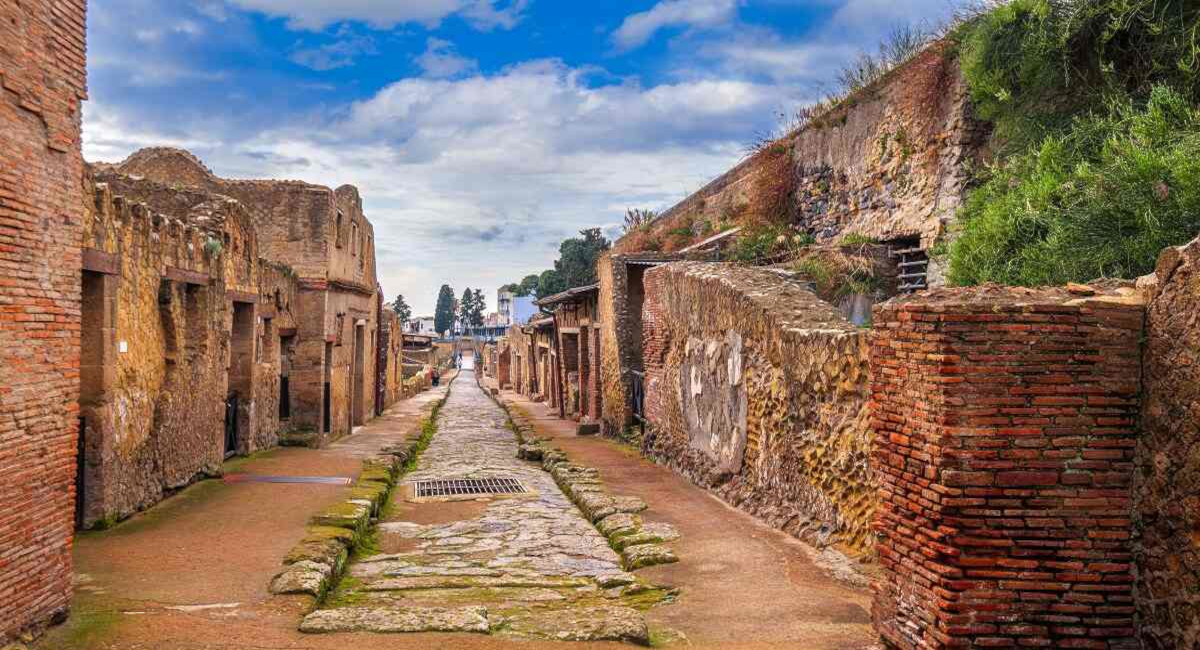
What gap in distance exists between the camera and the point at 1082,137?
988cm

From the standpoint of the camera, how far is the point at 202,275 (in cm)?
1117

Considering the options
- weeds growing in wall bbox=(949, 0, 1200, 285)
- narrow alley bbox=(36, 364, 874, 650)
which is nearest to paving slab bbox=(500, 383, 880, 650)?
narrow alley bbox=(36, 364, 874, 650)

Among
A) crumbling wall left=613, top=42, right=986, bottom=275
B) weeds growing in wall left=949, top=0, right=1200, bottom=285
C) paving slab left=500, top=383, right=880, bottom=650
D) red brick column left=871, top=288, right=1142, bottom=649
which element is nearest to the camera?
red brick column left=871, top=288, right=1142, bottom=649

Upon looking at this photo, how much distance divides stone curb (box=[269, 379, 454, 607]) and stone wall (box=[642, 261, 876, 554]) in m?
3.90

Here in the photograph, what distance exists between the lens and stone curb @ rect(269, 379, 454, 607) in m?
6.55

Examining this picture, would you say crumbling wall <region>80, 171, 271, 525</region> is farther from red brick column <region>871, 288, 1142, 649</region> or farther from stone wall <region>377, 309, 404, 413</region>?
stone wall <region>377, 309, 404, 413</region>

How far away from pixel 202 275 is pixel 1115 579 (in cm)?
1018

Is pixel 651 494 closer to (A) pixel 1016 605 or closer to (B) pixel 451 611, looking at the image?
(B) pixel 451 611

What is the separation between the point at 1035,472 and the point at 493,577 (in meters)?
4.43

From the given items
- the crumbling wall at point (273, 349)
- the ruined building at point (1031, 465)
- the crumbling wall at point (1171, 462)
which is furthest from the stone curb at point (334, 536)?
the crumbling wall at point (1171, 462)

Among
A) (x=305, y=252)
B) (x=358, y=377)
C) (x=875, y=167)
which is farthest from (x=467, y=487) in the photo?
(x=358, y=377)

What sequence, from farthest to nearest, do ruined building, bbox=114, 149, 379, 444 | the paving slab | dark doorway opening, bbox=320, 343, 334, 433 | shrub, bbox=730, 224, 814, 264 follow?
shrub, bbox=730, 224, 814, 264 < dark doorway opening, bbox=320, 343, 334, 433 < ruined building, bbox=114, 149, 379, 444 < the paving slab

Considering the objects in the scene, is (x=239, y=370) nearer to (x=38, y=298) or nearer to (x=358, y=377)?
(x=358, y=377)

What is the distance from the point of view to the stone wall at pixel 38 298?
5.18 m
